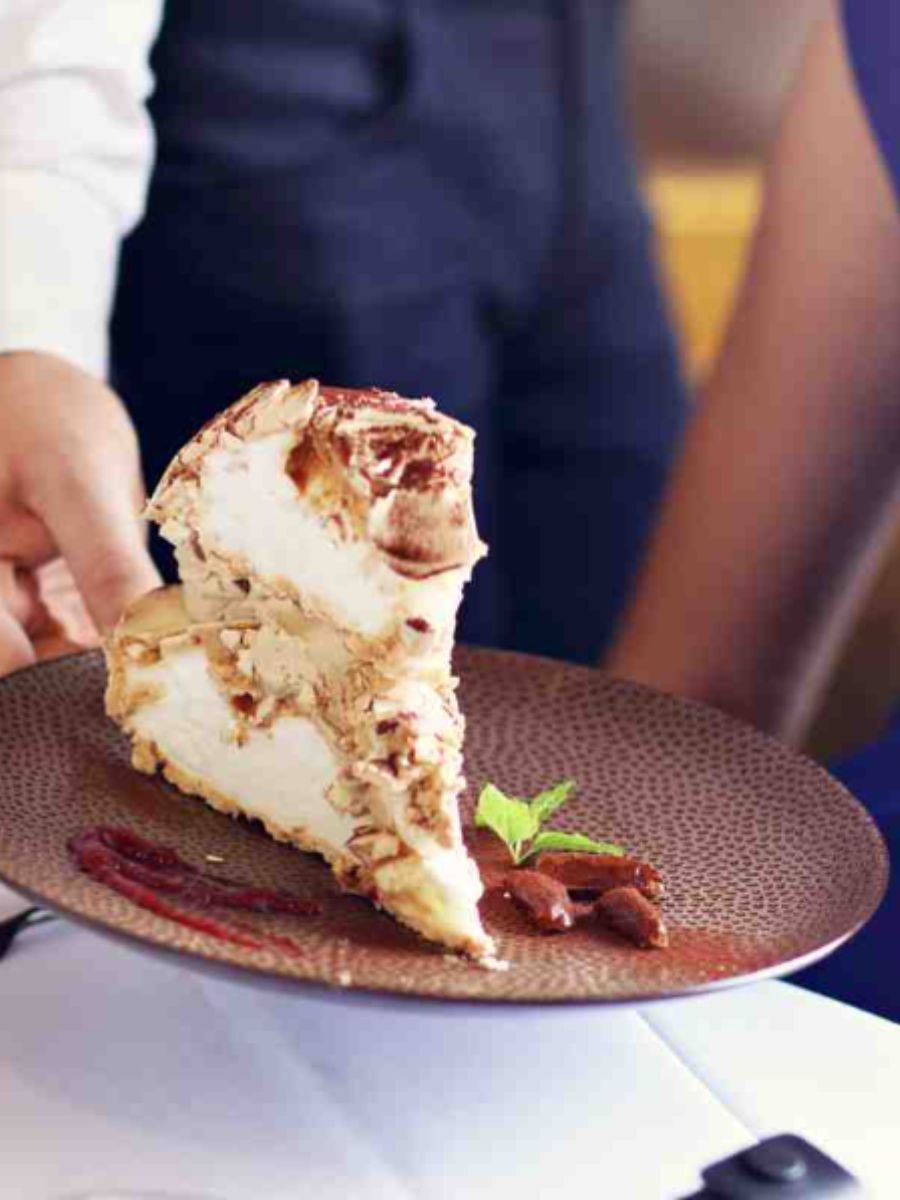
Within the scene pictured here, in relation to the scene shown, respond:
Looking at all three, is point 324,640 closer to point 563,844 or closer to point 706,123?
point 563,844

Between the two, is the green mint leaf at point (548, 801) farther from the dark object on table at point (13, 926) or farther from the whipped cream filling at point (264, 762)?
the dark object on table at point (13, 926)

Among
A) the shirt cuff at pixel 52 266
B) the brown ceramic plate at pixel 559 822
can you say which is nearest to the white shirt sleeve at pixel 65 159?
the shirt cuff at pixel 52 266

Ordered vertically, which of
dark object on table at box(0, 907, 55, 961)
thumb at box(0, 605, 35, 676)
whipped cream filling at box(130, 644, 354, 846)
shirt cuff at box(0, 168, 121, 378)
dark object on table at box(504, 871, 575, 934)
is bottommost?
dark object on table at box(0, 907, 55, 961)

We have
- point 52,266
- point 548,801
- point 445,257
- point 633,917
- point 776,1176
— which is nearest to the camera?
point 776,1176

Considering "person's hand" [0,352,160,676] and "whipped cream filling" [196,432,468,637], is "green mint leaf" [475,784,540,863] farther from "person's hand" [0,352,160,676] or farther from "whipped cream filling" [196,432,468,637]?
"person's hand" [0,352,160,676]

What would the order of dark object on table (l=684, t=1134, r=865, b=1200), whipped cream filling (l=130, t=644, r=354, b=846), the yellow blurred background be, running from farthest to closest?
the yellow blurred background, whipped cream filling (l=130, t=644, r=354, b=846), dark object on table (l=684, t=1134, r=865, b=1200)

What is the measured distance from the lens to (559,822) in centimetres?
97

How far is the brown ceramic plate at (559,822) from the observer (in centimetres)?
76

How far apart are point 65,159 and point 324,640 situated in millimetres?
583

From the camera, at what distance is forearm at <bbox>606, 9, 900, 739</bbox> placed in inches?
59.2

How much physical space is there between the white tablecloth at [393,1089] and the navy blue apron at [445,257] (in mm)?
1007

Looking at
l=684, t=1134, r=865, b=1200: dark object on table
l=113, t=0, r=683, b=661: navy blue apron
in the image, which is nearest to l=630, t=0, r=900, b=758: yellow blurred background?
l=113, t=0, r=683, b=661: navy blue apron

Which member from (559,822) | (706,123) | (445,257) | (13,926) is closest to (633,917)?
(559,822)

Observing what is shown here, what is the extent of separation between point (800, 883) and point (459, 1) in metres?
1.26
